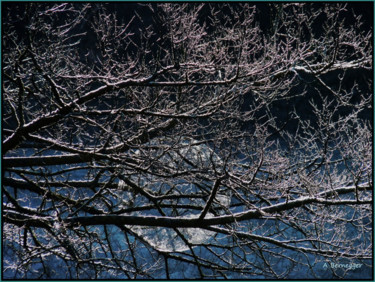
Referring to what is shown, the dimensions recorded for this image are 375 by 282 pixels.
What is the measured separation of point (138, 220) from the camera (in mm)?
4781

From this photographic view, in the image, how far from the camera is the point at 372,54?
511 centimetres

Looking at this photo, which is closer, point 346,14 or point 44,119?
point 44,119

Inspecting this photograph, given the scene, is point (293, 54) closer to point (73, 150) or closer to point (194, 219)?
point (194, 219)

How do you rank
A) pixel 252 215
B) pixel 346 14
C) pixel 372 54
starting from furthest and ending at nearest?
pixel 346 14 < pixel 372 54 < pixel 252 215

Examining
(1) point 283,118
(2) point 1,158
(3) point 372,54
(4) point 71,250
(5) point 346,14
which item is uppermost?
(5) point 346,14

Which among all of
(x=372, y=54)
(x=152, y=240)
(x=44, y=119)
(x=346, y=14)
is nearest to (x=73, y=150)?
(x=44, y=119)

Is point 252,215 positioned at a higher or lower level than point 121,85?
lower

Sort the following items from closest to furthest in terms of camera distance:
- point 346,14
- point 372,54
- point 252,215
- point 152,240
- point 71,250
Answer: point 252,215, point 71,250, point 372,54, point 152,240, point 346,14

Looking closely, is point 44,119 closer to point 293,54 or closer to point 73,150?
point 73,150

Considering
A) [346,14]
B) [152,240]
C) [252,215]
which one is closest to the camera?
[252,215]

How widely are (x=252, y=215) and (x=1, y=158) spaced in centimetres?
259

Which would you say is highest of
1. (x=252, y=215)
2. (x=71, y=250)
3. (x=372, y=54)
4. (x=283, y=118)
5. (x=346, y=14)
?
(x=346, y=14)

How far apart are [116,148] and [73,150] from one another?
62 centimetres

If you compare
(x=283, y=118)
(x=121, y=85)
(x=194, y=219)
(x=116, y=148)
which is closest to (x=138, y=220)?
(x=194, y=219)
